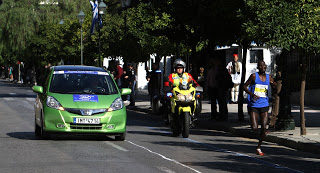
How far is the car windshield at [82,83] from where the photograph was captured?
15469 mm

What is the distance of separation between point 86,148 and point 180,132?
3793 millimetres

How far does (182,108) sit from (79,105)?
270 cm

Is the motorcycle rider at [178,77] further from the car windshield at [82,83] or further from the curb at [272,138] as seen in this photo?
the curb at [272,138]

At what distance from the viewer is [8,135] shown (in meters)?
16.3

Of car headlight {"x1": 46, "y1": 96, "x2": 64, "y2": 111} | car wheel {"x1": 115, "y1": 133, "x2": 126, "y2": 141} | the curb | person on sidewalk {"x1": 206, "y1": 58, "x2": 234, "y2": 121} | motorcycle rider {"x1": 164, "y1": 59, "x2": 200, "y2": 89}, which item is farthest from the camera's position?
person on sidewalk {"x1": 206, "y1": 58, "x2": 234, "y2": 121}

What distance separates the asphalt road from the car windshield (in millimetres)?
1037

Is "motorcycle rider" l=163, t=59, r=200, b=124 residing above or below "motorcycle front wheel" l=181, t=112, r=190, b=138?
above

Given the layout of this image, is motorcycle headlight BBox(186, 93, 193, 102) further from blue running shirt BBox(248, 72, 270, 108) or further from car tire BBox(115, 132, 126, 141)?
blue running shirt BBox(248, 72, 270, 108)

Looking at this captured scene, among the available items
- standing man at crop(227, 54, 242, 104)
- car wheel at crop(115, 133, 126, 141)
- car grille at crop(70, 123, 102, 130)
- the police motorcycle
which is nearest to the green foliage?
the police motorcycle

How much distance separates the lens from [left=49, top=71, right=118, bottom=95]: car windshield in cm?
1547

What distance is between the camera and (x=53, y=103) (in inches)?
581

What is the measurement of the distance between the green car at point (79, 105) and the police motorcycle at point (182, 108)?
136cm

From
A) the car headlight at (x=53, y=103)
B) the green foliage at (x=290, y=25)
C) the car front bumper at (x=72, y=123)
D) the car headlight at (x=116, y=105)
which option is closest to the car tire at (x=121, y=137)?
the car front bumper at (x=72, y=123)

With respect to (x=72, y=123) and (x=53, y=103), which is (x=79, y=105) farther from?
(x=53, y=103)
